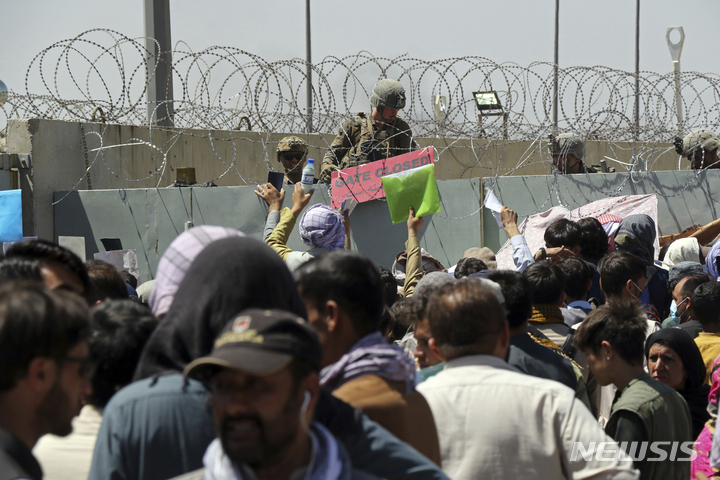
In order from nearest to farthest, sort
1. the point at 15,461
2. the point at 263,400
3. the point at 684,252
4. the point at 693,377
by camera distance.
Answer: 1. the point at 263,400
2. the point at 15,461
3. the point at 693,377
4. the point at 684,252

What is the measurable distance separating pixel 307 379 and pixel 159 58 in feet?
25.0

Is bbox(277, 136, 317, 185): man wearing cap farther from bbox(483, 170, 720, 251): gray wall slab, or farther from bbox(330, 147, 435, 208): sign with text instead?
bbox(483, 170, 720, 251): gray wall slab

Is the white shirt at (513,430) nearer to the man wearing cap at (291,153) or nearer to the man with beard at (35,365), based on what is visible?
the man with beard at (35,365)

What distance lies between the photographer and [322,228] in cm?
412

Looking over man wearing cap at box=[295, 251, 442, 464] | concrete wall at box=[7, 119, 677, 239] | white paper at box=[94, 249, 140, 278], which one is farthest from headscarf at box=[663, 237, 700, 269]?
white paper at box=[94, 249, 140, 278]

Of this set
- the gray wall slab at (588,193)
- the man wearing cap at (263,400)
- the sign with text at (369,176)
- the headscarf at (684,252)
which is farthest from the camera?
the gray wall slab at (588,193)

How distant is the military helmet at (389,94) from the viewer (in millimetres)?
6188

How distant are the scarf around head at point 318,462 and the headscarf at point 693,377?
7.03 ft

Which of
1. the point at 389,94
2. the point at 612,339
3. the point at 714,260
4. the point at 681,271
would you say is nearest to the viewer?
the point at 612,339

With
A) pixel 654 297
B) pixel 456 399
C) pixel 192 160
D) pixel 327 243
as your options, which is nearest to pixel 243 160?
pixel 192 160

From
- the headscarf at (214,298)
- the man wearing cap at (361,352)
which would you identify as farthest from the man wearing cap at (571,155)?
the headscarf at (214,298)

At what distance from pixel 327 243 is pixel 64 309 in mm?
2735

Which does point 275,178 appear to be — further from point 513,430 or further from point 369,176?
point 513,430

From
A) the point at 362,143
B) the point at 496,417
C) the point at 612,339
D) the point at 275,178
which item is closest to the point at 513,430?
the point at 496,417
